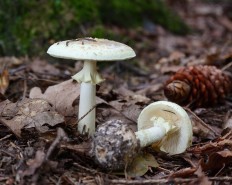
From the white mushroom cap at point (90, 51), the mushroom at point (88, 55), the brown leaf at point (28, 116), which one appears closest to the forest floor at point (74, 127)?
the brown leaf at point (28, 116)

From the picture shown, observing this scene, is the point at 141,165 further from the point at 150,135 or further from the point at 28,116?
the point at 28,116

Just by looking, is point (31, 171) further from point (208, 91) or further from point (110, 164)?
point (208, 91)

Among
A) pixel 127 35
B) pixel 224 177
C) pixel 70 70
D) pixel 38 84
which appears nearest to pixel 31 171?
pixel 224 177

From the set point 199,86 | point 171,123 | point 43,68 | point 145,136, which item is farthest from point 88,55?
point 43,68

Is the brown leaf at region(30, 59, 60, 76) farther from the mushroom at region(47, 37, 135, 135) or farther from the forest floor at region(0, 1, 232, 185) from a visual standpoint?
the mushroom at region(47, 37, 135, 135)

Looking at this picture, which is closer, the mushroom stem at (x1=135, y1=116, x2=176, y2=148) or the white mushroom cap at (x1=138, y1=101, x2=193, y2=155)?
the mushroom stem at (x1=135, y1=116, x2=176, y2=148)

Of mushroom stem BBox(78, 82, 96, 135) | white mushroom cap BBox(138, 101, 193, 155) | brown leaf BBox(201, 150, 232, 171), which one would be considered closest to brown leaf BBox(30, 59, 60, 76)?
mushroom stem BBox(78, 82, 96, 135)
